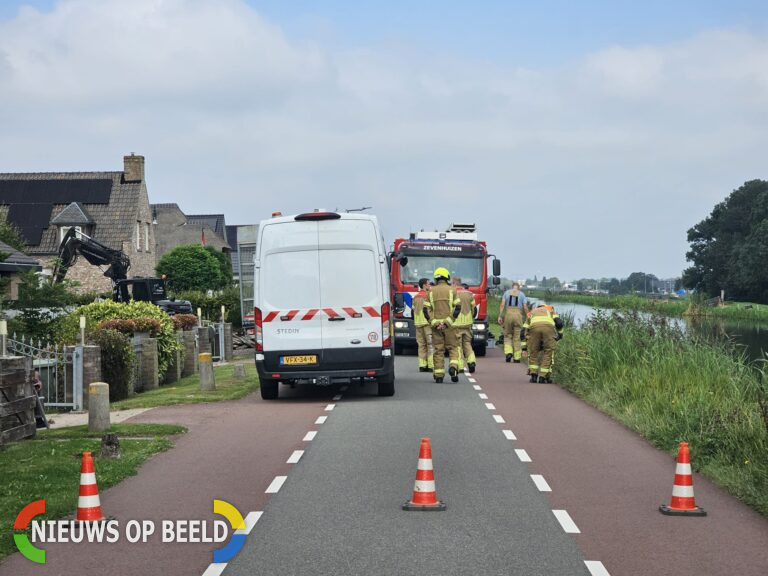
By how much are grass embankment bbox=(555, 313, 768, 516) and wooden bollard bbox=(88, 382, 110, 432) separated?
6846 mm

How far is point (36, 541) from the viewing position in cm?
828

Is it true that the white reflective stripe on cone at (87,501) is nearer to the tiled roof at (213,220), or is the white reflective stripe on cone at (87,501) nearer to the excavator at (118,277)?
the excavator at (118,277)

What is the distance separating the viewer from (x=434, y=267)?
104ft

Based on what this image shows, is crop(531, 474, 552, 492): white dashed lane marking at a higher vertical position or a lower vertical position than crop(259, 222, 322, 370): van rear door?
lower

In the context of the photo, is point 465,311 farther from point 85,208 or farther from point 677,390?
point 85,208

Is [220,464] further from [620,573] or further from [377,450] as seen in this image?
[620,573]

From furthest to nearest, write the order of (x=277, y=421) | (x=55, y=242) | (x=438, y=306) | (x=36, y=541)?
(x=55, y=242) → (x=438, y=306) → (x=277, y=421) → (x=36, y=541)

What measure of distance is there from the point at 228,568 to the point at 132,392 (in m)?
14.9

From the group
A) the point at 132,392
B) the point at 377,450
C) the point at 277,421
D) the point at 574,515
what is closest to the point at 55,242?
the point at 132,392

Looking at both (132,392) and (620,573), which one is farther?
(132,392)

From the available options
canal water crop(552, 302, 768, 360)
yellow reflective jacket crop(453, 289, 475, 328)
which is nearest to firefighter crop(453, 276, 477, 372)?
yellow reflective jacket crop(453, 289, 475, 328)

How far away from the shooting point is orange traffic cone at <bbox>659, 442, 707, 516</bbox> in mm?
9164

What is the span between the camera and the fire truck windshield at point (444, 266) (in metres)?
31.7

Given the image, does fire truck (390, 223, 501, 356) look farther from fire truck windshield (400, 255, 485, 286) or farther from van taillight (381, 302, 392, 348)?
van taillight (381, 302, 392, 348)
